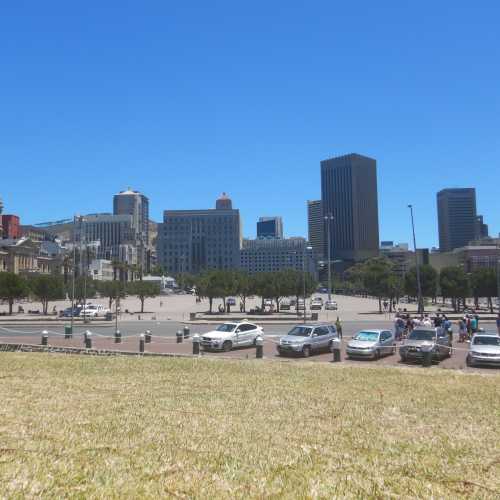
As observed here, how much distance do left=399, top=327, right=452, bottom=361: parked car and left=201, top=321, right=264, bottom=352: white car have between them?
8277mm

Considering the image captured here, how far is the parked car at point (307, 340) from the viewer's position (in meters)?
25.3

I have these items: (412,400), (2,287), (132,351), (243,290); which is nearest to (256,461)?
(412,400)

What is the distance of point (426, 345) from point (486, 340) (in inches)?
109

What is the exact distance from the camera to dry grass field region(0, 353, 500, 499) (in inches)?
285

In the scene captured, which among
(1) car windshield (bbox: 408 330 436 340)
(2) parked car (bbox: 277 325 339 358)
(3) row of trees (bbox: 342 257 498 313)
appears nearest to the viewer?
(1) car windshield (bbox: 408 330 436 340)

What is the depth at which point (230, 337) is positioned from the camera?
28188 millimetres

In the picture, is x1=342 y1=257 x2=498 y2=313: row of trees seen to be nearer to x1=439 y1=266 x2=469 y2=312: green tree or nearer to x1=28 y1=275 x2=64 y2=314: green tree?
x1=439 y1=266 x2=469 y2=312: green tree

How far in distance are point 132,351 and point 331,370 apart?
1082 cm

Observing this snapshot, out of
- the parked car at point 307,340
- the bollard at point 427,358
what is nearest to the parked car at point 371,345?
the parked car at point 307,340

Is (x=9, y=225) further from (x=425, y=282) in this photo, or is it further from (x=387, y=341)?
(x=387, y=341)

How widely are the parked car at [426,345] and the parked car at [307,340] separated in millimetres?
3389

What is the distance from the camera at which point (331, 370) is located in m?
20.0

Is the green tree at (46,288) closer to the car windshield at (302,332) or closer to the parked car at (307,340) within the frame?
the car windshield at (302,332)

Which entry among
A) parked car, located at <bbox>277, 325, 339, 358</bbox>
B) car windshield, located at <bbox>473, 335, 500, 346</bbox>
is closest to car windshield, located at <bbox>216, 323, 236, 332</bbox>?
parked car, located at <bbox>277, 325, 339, 358</bbox>
